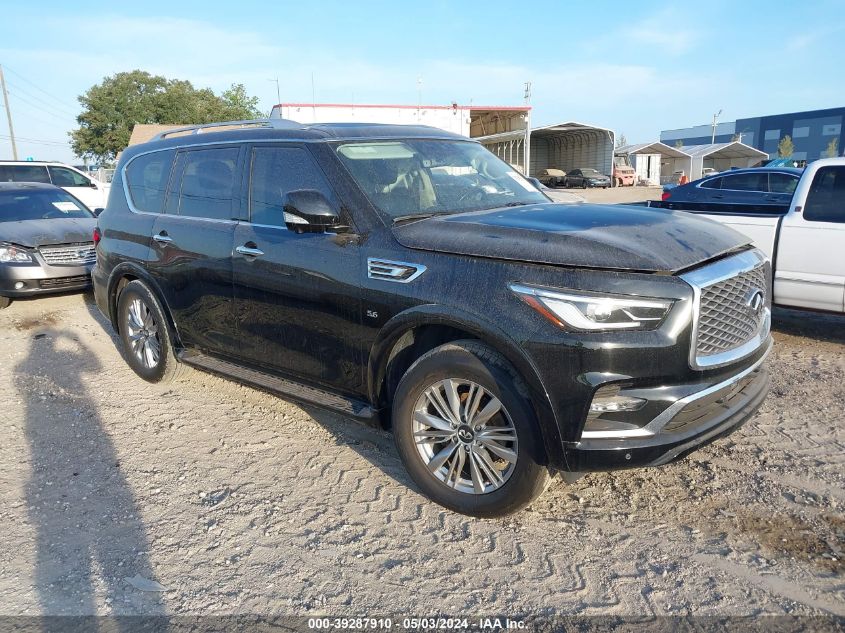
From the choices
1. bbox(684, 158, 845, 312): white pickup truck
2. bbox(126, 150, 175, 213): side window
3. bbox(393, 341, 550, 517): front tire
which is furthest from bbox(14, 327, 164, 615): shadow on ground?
bbox(684, 158, 845, 312): white pickup truck

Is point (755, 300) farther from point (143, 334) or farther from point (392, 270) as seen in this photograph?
point (143, 334)

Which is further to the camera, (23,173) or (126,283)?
(23,173)

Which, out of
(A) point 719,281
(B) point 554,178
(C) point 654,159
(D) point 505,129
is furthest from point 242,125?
(C) point 654,159

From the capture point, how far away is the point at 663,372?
2791 mm

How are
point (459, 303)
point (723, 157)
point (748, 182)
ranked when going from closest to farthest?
point (459, 303), point (748, 182), point (723, 157)

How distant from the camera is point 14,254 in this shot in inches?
327

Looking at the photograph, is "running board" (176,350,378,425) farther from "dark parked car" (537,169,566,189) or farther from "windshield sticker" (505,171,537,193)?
"dark parked car" (537,169,566,189)

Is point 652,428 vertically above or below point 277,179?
below

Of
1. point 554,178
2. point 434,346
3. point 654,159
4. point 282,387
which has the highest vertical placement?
point 654,159

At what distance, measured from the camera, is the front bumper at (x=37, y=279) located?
816cm

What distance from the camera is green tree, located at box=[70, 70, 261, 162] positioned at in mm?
47250

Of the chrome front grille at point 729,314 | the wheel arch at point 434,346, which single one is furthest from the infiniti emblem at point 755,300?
the wheel arch at point 434,346

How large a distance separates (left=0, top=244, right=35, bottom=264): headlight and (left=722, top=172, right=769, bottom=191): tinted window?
13.1 metres

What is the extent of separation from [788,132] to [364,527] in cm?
9588
